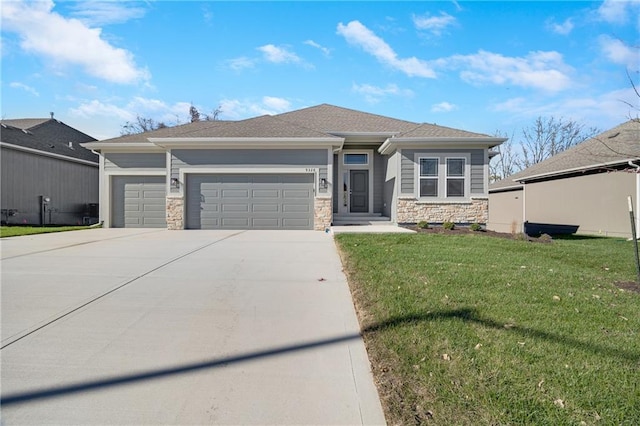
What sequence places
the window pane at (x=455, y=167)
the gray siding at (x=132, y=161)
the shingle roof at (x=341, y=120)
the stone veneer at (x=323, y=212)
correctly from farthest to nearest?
1. the shingle roof at (x=341, y=120)
2. the gray siding at (x=132, y=161)
3. the window pane at (x=455, y=167)
4. the stone veneer at (x=323, y=212)

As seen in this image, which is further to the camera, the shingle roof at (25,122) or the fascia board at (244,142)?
the shingle roof at (25,122)

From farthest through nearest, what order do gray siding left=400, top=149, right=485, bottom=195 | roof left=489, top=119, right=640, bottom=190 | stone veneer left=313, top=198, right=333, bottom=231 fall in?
1. gray siding left=400, top=149, right=485, bottom=195
2. stone veneer left=313, top=198, right=333, bottom=231
3. roof left=489, top=119, right=640, bottom=190

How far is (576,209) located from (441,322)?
14541mm

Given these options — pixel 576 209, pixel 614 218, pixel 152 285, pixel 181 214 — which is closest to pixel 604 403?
pixel 152 285

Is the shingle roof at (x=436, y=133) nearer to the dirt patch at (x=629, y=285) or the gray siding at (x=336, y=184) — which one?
the gray siding at (x=336, y=184)

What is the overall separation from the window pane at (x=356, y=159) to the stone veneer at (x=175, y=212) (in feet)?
23.2

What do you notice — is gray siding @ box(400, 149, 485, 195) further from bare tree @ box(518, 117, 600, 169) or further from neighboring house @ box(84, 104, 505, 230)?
bare tree @ box(518, 117, 600, 169)

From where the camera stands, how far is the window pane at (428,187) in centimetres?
1300

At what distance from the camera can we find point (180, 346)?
3.13 meters

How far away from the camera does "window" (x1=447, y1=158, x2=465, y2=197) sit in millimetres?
12984

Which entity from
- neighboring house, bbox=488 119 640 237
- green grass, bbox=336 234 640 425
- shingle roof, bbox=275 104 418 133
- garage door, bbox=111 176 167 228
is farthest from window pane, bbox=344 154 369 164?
green grass, bbox=336 234 640 425

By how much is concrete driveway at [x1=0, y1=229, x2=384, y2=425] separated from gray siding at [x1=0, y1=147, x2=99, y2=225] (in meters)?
13.1

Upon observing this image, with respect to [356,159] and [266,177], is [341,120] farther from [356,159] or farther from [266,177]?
[266,177]

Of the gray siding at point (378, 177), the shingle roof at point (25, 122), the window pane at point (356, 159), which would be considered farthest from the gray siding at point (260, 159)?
the shingle roof at point (25, 122)
